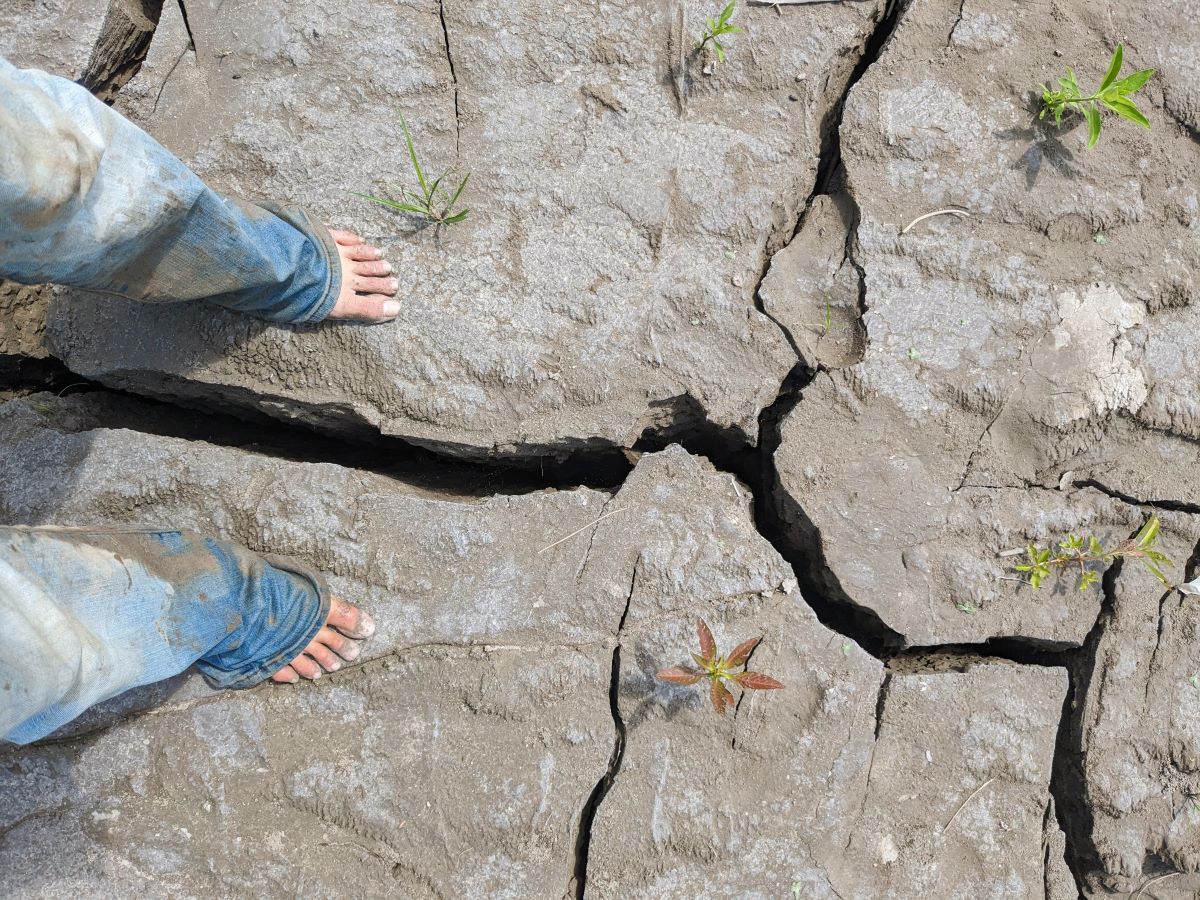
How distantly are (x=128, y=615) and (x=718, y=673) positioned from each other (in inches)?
48.7

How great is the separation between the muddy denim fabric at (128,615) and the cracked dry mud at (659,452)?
0.15m

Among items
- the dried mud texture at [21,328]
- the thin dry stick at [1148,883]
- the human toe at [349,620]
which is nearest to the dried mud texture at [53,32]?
the dried mud texture at [21,328]

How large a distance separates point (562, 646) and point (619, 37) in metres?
1.61

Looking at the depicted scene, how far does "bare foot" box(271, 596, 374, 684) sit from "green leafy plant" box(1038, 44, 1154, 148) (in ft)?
7.08

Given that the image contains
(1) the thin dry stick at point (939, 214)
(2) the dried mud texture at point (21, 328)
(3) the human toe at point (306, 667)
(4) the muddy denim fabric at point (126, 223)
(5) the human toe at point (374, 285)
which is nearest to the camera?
(4) the muddy denim fabric at point (126, 223)

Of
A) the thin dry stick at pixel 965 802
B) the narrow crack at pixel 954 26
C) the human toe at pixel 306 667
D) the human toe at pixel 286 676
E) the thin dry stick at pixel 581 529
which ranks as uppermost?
the narrow crack at pixel 954 26

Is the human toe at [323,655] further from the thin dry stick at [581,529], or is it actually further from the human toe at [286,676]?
the thin dry stick at [581,529]

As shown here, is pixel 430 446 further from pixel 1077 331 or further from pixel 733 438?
pixel 1077 331

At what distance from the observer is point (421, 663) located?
210 centimetres

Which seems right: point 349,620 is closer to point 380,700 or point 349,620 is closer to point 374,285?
point 380,700

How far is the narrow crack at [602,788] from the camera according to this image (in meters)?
2.06

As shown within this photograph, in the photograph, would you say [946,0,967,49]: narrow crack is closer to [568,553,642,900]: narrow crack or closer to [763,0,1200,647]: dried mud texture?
[763,0,1200,647]: dried mud texture

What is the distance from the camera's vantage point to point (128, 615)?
175cm

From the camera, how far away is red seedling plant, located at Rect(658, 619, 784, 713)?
1.99m
